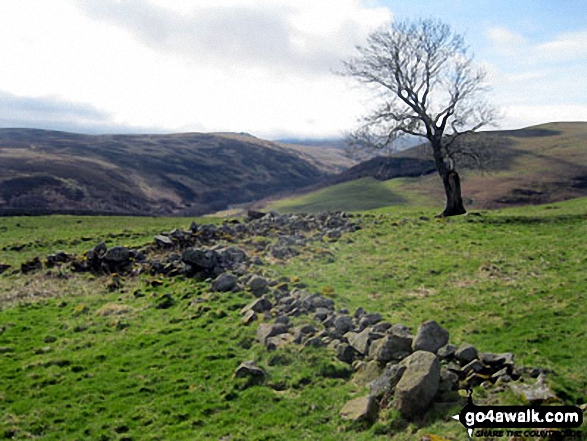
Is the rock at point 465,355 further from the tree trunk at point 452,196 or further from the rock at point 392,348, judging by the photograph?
the tree trunk at point 452,196

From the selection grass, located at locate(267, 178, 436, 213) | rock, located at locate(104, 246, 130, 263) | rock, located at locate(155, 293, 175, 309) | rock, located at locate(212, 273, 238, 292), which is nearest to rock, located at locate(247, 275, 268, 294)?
Result: rock, located at locate(212, 273, 238, 292)

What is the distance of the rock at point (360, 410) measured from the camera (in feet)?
30.8

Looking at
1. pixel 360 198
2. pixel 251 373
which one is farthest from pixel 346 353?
pixel 360 198

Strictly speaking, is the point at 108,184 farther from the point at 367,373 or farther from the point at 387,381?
the point at 387,381

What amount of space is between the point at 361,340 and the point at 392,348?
1.32 m

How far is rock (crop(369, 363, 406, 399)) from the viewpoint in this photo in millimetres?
9867

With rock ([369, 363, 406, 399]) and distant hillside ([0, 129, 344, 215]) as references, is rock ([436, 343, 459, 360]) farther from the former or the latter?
distant hillside ([0, 129, 344, 215])

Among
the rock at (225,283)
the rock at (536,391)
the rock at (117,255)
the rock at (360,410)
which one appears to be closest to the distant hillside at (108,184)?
the rock at (117,255)

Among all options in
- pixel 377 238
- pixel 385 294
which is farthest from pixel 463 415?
pixel 377 238

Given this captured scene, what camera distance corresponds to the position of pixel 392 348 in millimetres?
11383

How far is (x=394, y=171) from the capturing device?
420 feet

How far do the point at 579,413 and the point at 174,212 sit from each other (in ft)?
426

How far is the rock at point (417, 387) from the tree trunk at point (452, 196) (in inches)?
1123

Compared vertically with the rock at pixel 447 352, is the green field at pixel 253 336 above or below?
below
